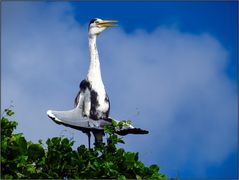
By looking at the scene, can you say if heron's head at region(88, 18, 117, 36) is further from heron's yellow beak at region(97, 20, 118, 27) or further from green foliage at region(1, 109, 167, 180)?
green foliage at region(1, 109, 167, 180)

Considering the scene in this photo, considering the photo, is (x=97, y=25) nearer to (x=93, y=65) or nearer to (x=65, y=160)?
(x=93, y=65)

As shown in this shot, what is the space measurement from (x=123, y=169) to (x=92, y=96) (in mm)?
865

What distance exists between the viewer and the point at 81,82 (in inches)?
282

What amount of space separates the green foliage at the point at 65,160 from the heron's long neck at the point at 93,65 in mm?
598

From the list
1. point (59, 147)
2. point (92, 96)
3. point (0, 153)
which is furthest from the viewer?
point (92, 96)

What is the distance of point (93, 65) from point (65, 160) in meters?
1.20

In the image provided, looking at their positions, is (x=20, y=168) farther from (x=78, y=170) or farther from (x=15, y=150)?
(x=78, y=170)

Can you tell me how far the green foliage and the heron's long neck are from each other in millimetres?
598

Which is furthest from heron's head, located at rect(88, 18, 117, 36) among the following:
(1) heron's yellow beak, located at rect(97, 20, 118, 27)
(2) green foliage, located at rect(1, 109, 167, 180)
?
(2) green foliage, located at rect(1, 109, 167, 180)

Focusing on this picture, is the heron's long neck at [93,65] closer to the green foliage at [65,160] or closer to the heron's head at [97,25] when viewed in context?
the heron's head at [97,25]

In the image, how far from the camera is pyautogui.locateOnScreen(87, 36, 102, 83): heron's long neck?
282 inches

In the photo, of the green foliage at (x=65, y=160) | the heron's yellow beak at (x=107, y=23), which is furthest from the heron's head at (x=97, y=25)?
the green foliage at (x=65, y=160)

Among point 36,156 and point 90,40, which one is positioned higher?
point 90,40

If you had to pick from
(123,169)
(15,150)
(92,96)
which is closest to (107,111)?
(92,96)
